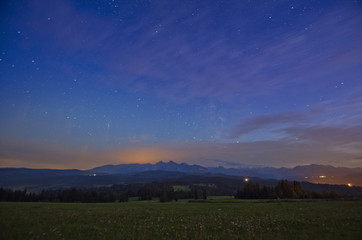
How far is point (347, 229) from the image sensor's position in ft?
40.6

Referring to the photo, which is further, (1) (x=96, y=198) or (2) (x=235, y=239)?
(1) (x=96, y=198)

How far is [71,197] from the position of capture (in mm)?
97188

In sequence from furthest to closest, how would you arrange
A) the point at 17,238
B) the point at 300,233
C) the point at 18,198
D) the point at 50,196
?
the point at 50,196 < the point at 18,198 < the point at 300,233 < the point at 17,238

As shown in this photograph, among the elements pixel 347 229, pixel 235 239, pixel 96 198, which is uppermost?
pixel 235 239

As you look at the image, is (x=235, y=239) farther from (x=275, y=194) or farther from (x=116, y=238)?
(x=275, y=194)

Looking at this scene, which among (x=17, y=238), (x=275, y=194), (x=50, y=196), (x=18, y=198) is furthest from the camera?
(x=50, y=196)

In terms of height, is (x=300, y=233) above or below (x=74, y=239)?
below

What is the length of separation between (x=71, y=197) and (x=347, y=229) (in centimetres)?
11654

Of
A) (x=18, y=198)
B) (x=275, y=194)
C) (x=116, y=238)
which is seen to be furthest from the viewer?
(x=18, y=198)

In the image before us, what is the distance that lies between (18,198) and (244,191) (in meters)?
123

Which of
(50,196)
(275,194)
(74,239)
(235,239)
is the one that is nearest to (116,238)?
(74,239)

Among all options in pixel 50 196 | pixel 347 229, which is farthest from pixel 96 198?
pixel 347 229

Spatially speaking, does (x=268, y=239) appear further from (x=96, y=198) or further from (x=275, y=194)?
(x=96, y=198)

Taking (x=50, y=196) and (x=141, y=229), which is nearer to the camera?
(x=141, y=229)
